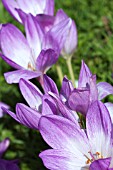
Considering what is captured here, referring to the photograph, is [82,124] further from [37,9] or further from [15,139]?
[15,139]

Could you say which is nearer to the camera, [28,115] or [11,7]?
[28,115]

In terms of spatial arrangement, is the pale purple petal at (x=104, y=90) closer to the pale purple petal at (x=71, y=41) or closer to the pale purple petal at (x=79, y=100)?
the pale purple petal at (x=79, y=100)

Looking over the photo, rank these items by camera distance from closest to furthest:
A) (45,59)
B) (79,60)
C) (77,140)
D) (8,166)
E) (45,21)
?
(77,140) < (8,166) < (45,59) < (45,21) < (79,60)

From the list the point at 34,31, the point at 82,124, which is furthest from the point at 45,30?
the point at 82,124

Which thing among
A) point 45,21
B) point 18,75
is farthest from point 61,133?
point 45,21

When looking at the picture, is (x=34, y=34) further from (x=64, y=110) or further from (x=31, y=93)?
(x=64, y=110)

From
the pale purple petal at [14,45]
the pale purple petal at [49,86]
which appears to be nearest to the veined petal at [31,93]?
the pale purple petal at [49,86]
